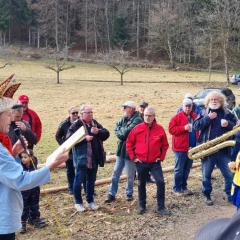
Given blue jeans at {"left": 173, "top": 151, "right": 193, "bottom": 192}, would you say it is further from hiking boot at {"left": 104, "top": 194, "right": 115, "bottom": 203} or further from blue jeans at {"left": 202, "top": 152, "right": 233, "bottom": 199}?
hiking boot at {"left": 104, "top": 194, "right": 115, "bottom": 203}

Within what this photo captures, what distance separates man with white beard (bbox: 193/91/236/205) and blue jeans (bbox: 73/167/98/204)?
1.88 metres

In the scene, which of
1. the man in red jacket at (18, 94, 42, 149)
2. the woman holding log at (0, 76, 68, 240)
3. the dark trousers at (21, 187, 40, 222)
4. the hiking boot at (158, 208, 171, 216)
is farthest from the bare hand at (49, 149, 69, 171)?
the man in red jacket at (18, 94, 42, 149)

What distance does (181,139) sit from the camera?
23.0ft

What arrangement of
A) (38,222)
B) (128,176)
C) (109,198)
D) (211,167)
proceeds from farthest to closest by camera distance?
(128,176)
(109,198)
(211,167)
(38,222)

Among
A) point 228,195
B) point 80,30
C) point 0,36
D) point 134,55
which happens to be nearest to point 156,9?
point 134,55

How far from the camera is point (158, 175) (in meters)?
6.18

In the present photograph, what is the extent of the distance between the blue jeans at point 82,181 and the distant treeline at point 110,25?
1904 inches

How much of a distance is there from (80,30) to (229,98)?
51520 mm

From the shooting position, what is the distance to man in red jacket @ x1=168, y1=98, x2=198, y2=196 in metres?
6.98

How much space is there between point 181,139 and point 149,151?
1092 millimetres

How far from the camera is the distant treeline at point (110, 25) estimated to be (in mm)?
56619

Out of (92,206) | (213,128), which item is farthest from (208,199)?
(92,206)

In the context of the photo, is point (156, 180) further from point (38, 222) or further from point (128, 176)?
point (38, 222)

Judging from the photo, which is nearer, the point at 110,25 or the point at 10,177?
the point at 10,177
